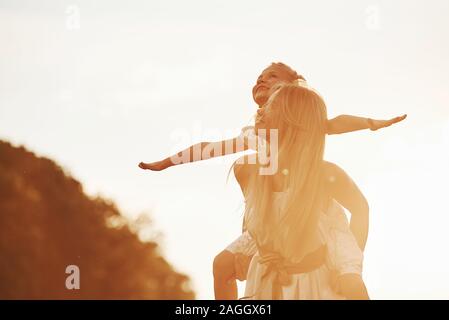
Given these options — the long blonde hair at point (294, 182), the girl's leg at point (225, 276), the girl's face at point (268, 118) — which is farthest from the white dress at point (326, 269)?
the girl's face at point (268, 118)

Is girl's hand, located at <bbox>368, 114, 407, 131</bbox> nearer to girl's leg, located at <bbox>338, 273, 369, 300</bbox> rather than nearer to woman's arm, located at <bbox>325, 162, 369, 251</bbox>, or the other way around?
woman's arm, located at <bbox>325, 162, 369, 251</bbox>

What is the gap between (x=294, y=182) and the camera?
4445mm

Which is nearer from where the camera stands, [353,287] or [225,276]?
[353,287]

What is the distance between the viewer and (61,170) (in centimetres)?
2064

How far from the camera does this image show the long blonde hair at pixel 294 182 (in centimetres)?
434

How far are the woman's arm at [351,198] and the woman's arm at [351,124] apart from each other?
277 mm

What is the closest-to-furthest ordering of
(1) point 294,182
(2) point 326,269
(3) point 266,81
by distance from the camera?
1. (2) point 326,269
2. (1) point 294,182
3. (3) point 266,81

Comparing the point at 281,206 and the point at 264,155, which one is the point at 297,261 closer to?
the point at 281,206

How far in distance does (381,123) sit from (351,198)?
1.85ft

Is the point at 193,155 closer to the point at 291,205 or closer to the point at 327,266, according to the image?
the point at 291,205

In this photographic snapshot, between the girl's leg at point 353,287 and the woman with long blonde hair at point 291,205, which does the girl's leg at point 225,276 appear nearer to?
the woman with long blonde hair at point 291,205

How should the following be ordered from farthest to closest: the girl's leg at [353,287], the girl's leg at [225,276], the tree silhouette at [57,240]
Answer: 1. the tree silhouette at [57,240]
2. the girl's leg at [225,276]
3. the girl's leg at [353,287]

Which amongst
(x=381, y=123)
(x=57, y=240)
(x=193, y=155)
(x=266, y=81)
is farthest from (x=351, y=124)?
(x=57, y=240)

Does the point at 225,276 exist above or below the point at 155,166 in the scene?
below
